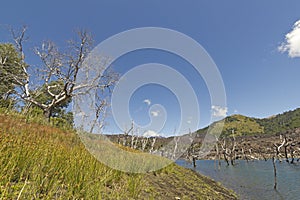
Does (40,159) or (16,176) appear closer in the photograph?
(16,176)

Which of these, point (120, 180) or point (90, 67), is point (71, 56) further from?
point (120, 180)

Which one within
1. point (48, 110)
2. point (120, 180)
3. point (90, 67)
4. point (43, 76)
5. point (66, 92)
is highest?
point (90, 67)

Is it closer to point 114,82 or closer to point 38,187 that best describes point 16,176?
point 38,187

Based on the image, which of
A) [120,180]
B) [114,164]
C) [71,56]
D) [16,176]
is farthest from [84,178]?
[71,56]

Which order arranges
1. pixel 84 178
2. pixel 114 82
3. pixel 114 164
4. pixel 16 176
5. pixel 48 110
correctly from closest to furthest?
pixel 16 176 → pixel 84 178 → pixel 114 164 → pixel 48 110 → pixel 114 82

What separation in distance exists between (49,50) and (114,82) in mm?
7701

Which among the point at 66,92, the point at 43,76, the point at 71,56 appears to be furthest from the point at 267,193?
the point at 43,76

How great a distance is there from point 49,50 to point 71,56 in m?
2.97

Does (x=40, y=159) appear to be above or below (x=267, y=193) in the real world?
above

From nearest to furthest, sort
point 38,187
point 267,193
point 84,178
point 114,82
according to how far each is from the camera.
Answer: point 38,187
point 84,178
point 267,193
point 114,82

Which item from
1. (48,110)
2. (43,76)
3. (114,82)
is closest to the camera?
(48,110)

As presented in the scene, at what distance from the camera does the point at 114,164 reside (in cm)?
596

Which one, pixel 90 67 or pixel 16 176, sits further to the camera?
pixel 90 67

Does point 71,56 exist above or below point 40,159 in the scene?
above
